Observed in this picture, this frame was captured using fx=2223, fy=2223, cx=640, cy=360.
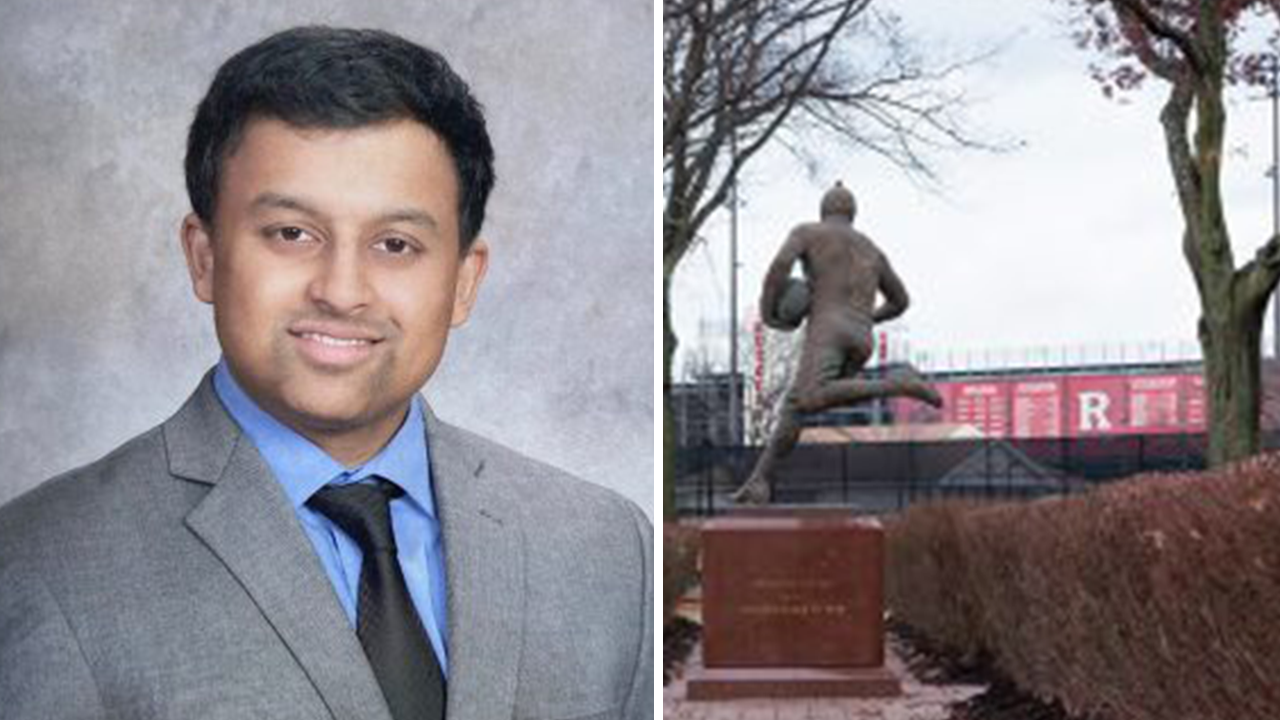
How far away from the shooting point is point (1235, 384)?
15.0 meters

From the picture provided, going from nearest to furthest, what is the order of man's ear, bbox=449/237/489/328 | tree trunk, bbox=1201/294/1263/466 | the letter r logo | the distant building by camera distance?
man's ear, bbox=449/237/489/328 → tree trunk, bbox=1201/294/1263/466 → the letter r logo → the distant building

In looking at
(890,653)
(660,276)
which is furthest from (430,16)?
(890,653)

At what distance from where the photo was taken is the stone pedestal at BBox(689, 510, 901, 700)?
43.7 feet

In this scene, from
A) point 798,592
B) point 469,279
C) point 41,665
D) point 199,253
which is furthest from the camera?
point 798,592

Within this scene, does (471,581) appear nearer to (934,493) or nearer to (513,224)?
(513,224)

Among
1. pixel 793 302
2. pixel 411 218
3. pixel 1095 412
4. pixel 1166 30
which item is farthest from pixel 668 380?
pixel 1095 412

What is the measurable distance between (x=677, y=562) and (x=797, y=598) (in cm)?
432

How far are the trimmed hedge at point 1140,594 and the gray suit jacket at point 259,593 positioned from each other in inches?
110

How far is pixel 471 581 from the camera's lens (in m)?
5.05

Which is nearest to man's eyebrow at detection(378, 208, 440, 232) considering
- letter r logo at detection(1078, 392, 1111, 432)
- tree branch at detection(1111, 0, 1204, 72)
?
tree branch at detection(1111, 0, 1204, 72)

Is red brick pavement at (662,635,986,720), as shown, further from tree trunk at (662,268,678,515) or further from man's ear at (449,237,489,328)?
man's ear at (449,237,489,328)

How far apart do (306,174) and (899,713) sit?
8065 mm

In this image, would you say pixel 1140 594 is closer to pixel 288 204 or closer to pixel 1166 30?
pixel 288 204

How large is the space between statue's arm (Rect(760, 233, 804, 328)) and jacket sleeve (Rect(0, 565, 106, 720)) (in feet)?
31.2
